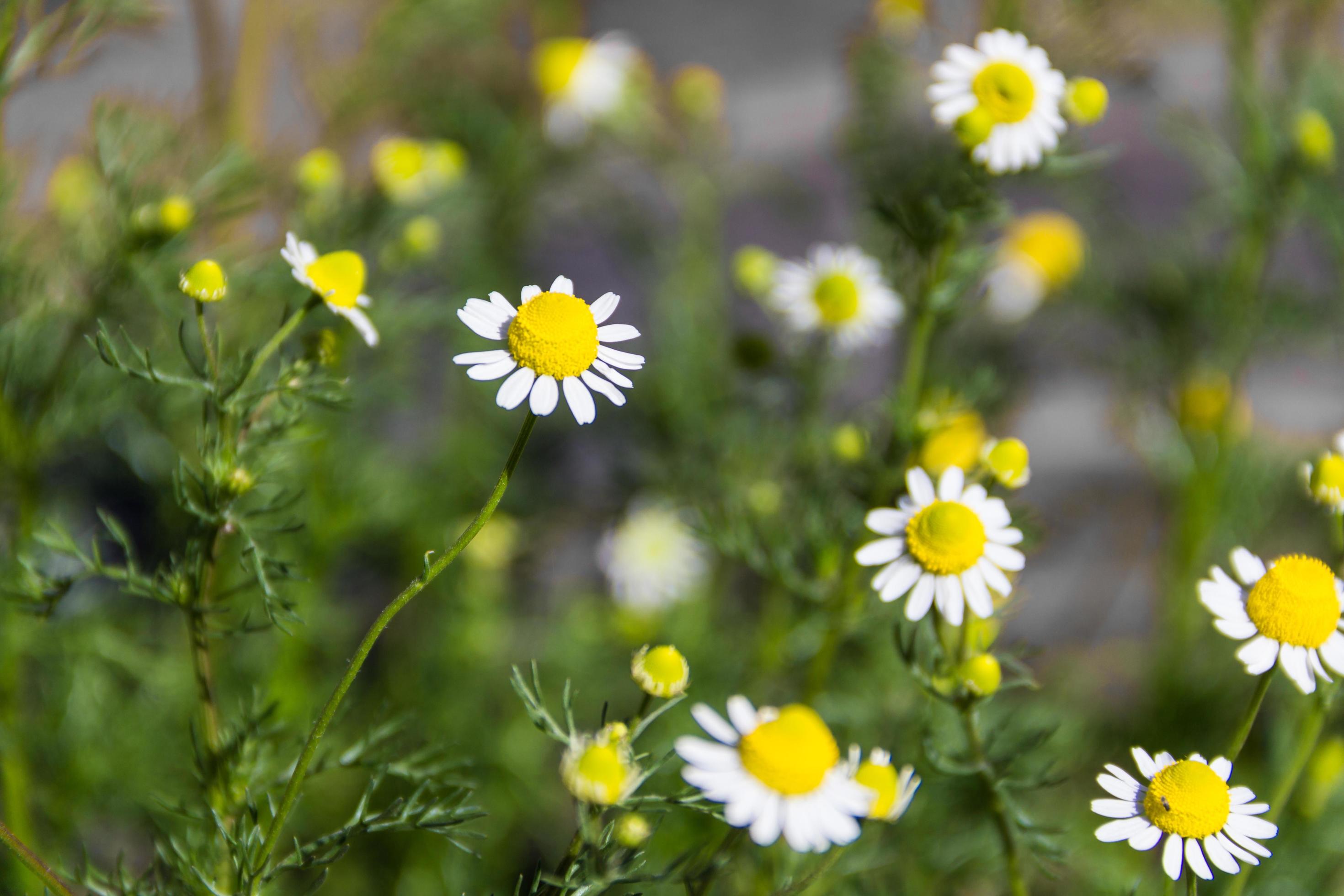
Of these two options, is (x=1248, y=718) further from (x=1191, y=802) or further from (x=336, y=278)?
(x=336, y=278)

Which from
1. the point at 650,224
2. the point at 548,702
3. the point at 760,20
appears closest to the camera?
the point at 548,702

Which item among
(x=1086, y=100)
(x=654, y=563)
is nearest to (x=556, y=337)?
(x=1086, y=100)

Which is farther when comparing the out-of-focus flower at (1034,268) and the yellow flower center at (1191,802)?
the out-of-focus flower at (1034,268)

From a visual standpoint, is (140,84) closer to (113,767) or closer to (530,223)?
(530,223)

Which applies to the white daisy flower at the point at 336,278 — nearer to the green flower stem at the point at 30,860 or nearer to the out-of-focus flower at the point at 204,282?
the out-of-focus flower at the point at 204,282

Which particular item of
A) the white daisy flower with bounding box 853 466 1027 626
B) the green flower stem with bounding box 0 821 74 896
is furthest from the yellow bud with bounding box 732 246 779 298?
the green flower stem with bounding box 0 821 74 896

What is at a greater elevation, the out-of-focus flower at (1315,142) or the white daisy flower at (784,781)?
the out-of-focus flower at (1315,142)

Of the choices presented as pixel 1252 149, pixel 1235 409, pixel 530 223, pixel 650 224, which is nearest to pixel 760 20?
pixel 650 224

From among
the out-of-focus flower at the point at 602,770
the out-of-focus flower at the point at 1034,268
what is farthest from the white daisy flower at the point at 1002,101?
the out-of-focus flower at the point at 1034,268
